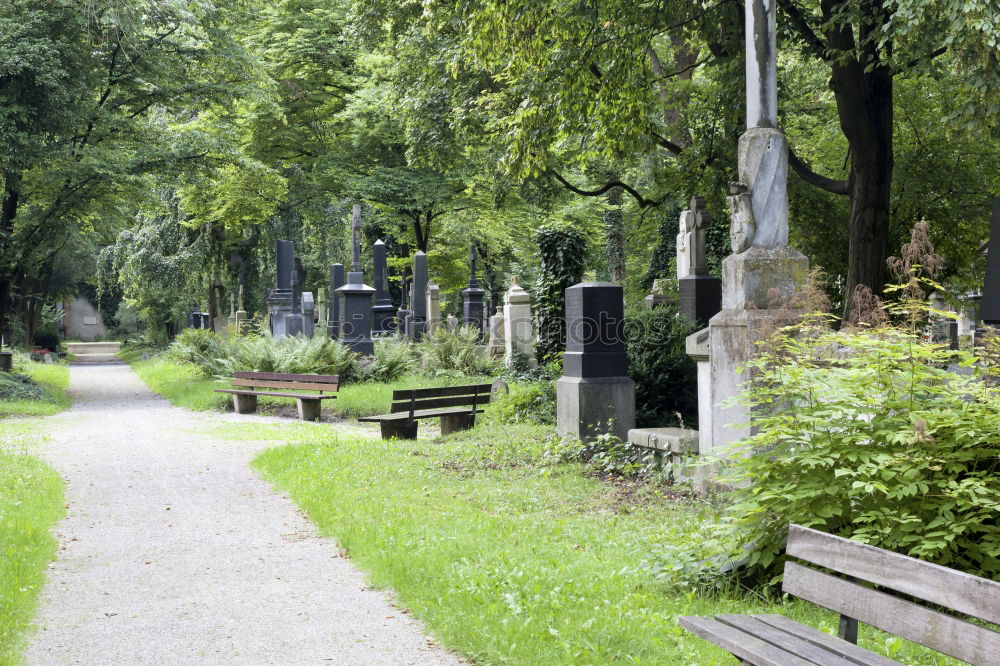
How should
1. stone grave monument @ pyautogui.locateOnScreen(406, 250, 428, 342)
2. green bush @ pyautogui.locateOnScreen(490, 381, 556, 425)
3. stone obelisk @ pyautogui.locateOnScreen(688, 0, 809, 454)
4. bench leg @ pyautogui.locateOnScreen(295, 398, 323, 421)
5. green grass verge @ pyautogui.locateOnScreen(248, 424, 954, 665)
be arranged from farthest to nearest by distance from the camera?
stone grave monument @ pyautogui.locateOnScreen(406, 250, 428, 342)
bench leg @ pyautogui.locateOnScreen(295, 398, 323, 421)
green bush @ pyautogui.locateOnScreen(490, 381, 556, 425)
stone obelisk @ pyautogui.locateOnScreen(688, 0, 809, 454)
green grass verge @ pyautogui.locateOnScreen(248, 424, 954, 665)

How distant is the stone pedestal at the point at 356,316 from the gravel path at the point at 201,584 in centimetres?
952

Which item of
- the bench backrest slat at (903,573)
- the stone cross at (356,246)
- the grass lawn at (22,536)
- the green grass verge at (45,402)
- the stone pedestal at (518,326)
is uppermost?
the stone cross at (356,246)

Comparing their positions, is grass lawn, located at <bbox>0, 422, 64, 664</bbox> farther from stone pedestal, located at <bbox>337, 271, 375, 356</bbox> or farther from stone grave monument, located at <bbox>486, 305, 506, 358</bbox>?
stone grave monument, located at <bbox>486, 305, 506, 358</bbox>

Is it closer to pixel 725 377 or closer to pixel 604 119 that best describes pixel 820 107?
pixel 604 119

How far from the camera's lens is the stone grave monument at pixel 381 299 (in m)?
26.0

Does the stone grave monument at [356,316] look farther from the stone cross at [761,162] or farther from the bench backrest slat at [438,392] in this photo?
the stone cross at [761,162]

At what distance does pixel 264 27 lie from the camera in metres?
28.6

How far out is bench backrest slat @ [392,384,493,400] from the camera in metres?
12.0

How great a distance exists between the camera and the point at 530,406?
12.9 metres

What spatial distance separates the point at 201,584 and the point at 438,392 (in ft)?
22.2

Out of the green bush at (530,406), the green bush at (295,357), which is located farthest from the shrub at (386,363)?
the green bush at (530,406)

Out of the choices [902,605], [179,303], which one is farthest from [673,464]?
[179,303]

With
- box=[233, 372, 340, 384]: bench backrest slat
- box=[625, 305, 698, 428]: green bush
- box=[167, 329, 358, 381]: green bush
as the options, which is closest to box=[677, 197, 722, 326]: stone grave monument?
box=[625, 305, 698, 428]: green bush

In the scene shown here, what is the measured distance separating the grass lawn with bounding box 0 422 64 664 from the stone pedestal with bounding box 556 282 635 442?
504cm
